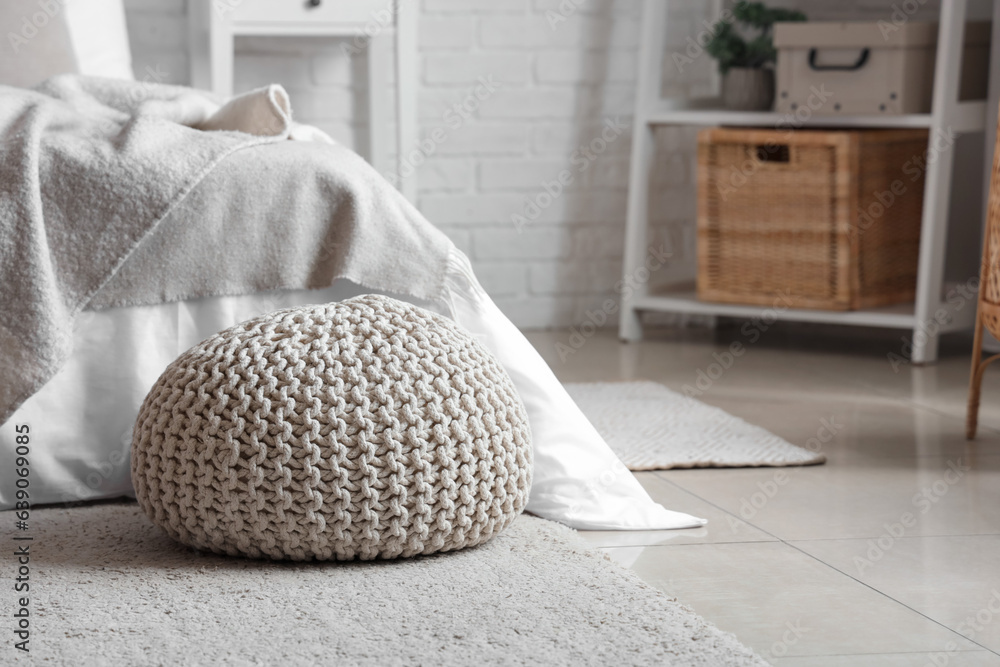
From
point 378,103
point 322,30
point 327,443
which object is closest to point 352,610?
point 327,443

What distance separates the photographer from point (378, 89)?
3.03 metres

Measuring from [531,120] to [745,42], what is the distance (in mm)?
589

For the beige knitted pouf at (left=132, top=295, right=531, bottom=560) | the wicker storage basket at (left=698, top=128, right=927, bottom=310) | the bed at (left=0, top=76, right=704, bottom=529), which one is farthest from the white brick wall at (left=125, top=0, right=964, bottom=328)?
the beige knitted pouf at (left=132, top=295, right=531, bottom=560)

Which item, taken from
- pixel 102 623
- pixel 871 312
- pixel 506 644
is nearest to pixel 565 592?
pixel 506 644

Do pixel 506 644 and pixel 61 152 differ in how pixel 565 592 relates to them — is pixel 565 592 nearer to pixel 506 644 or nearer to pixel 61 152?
pixel 506 644

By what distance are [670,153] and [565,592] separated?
2277mm

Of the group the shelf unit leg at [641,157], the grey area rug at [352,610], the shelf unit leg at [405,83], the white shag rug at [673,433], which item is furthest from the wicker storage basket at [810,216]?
the grey area rug at [352,610]

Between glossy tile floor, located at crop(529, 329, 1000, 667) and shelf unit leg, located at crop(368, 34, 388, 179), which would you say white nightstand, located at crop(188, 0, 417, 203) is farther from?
glossy tile floor, located at crop(529, 329, 1000, 667)

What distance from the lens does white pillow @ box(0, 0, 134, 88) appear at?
234 cm

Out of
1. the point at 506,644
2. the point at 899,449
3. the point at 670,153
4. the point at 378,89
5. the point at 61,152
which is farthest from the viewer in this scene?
the point at 670,153

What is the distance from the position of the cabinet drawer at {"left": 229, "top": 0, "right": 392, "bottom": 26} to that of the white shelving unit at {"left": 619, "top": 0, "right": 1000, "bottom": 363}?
72cm

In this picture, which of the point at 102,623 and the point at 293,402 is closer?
the point at 102,623

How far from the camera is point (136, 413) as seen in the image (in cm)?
158

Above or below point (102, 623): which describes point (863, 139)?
above
